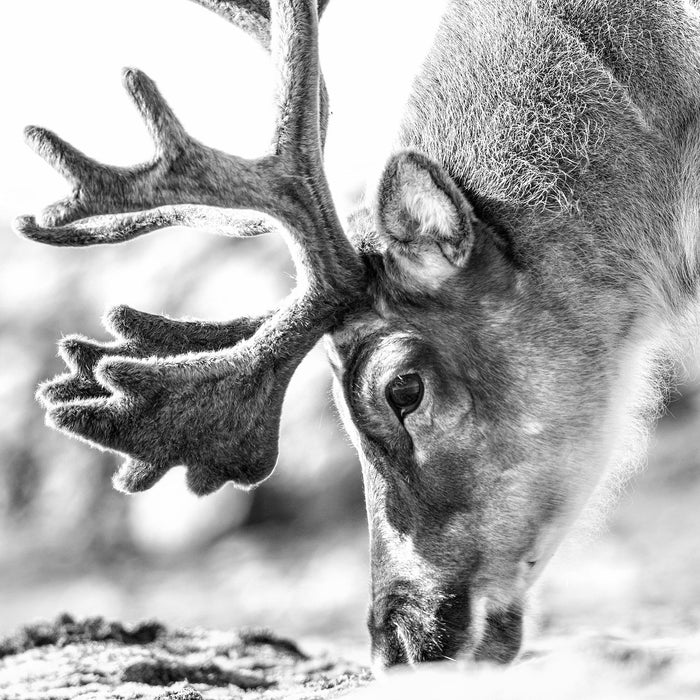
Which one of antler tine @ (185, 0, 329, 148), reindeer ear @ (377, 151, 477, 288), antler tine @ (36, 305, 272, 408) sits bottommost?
antler tine @ (36, 305, 272, 408)

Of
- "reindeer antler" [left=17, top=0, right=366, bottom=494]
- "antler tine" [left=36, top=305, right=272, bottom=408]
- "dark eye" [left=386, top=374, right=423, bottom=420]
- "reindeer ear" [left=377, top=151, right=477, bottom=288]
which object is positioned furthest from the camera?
"antler tine" [left=36, top=305, right=272, bottom=408]

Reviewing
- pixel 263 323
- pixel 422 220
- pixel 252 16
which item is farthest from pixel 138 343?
pixel 252 16

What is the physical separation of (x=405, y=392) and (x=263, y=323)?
0.64 meters

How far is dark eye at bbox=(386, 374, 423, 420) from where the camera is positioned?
11.9ft

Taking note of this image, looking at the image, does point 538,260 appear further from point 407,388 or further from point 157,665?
point 157,665

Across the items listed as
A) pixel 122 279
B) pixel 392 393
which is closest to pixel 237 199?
pixel 392 393

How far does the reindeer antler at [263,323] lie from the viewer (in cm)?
340

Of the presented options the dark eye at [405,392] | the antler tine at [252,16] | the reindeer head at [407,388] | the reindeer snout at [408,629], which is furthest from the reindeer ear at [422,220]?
the reindeer snout at [408,629]

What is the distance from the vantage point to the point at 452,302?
12.1 feet

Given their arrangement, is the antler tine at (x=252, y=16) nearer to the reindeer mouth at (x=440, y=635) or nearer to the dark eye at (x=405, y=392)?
the dark eye at (x=405, y=392)

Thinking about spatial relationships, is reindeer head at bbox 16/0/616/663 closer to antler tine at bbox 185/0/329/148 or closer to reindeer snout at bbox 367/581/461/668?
reindeer snout at bbox 367/581/461/668

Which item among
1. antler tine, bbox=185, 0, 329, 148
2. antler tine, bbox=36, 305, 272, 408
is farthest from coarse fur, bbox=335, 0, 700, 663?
antler tine, bbox=185, 0, 329, 148

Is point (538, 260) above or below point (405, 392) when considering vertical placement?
above

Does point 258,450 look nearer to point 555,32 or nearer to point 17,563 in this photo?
point 555,32
